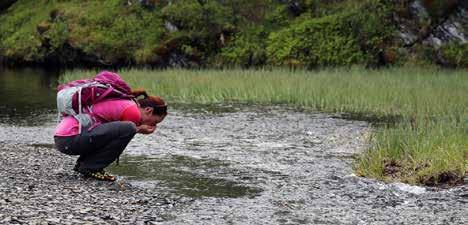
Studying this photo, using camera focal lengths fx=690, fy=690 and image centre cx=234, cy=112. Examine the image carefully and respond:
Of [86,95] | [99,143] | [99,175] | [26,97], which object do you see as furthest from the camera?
[26,97]

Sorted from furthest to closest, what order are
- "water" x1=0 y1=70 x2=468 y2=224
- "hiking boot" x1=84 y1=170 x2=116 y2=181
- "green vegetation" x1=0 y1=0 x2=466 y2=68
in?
"green vegetation" x1=0 y1=0 x2=466 y2=68, "hiking boot" x1=84 y1=170 x2=116 y2=181, "water" x1=0 y1=70 x2=468 y2=224

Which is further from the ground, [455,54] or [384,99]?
[455,54]

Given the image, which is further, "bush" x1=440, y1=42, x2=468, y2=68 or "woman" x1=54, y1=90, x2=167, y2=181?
"bush" x1=440, y1=42, x2=468, y2=68

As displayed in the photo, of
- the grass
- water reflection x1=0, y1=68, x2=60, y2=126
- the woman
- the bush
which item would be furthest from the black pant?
the bush

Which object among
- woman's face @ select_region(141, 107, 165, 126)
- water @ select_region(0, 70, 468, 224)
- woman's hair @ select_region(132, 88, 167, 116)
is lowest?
water @ select_region(0, 70, 468, 224)

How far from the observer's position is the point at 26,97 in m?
22.6

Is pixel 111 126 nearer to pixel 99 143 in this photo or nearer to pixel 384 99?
pixel 99 143

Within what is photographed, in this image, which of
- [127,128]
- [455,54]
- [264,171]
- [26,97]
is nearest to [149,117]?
[127,128]

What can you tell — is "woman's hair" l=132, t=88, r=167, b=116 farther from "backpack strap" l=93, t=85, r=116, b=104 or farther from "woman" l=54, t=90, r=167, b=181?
"backpack strap" l=93, t=85, r=116, b=104

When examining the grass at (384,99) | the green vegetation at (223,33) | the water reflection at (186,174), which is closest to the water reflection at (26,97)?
the grass at (384,99)

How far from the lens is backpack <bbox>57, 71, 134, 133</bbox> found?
26.7 ft

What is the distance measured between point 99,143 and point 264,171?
257 centimetres

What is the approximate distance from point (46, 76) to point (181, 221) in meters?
27.9

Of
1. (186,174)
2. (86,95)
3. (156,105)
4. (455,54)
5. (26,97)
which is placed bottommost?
(26,97)
